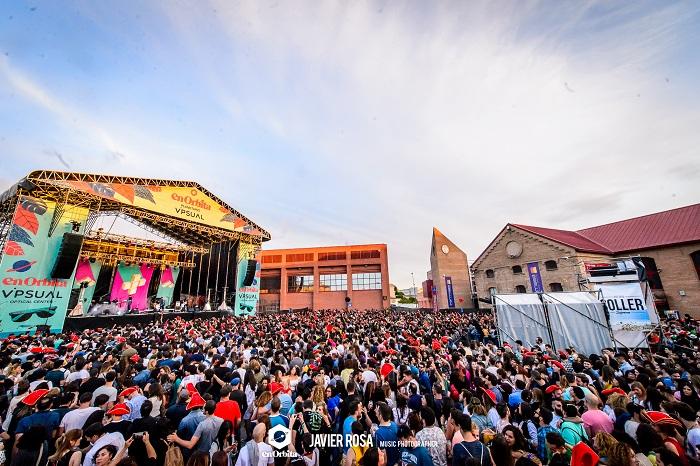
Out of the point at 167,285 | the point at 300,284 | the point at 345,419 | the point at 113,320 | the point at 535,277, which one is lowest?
the point at 345,419

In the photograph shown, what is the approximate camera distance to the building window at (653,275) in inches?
850

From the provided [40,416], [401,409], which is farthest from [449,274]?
[40,416]

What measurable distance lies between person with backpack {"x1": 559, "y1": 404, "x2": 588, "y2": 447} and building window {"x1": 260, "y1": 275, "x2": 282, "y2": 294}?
129 feet

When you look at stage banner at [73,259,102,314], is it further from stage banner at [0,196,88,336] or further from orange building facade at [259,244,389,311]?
orange building facade at [259,244,389,311]

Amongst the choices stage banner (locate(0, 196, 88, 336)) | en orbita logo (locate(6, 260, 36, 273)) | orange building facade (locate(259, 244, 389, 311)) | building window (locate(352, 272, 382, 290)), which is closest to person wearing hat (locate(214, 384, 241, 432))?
stage banner (locate(0, 196, 88, 336))

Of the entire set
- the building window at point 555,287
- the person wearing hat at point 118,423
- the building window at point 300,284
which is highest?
the building window at point 300,284

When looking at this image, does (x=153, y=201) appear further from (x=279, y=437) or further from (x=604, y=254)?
(x=604, y=254)

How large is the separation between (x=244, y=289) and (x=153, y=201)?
11704 mm

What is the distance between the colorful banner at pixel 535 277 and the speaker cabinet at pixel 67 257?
3433cm

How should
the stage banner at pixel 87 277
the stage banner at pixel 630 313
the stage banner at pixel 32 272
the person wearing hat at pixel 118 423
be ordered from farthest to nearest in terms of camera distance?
1. the stage banner at pixel 87 277
2. the stage banner at pixel 32 272
3. the stage banner at pixel 630 313
4. the person wearing hat at pixel 118 423

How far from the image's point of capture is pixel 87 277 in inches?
922

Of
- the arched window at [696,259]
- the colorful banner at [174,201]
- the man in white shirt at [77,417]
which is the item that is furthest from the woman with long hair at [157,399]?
the arched window at [696,259]

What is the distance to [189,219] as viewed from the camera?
25188 mm

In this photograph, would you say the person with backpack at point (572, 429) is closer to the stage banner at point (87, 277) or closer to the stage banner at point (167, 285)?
the stage banner at point (87, 277)
